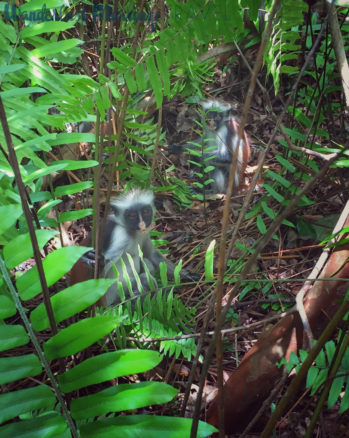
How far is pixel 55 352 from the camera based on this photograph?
2.91ft

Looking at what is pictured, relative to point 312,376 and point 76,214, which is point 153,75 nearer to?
point 76,214

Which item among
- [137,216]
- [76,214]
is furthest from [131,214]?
[76,214]

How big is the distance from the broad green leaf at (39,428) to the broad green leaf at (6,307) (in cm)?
21

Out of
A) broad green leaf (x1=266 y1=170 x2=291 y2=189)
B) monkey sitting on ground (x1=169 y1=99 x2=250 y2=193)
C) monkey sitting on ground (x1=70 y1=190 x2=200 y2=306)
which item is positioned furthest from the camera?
monkey sitting on ground (x1=169 y1=99 x2=250 y2=193)

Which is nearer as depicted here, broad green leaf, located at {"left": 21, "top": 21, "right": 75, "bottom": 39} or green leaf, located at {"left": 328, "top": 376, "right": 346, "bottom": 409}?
green leaf, located at {"left": 328, "top": 376, "right": 346, "bottom": 409}

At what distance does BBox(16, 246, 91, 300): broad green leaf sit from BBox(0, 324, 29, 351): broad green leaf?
0.07 metres

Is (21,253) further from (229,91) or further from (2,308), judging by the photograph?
(229,91)

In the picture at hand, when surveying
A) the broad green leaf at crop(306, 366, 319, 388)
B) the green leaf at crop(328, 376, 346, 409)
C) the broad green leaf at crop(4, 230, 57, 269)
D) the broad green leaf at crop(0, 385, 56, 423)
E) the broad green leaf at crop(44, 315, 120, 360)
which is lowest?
the green leaf at crop(328, 376, 346, 409)

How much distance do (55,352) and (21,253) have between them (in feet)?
0.75

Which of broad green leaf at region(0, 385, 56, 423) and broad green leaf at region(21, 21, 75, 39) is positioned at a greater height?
broad green leaf at region(21, 21, 75, 39)

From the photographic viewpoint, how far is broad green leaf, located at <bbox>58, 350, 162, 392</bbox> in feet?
2.85

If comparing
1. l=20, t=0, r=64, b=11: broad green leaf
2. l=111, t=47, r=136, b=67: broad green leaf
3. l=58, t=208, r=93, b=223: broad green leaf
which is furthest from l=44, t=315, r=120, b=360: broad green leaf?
l=20, t=0, r=64, b=11: broad green leaf

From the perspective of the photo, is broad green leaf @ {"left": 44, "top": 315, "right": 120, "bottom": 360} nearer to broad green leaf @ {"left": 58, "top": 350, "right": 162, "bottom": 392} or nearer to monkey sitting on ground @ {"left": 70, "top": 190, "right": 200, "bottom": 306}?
broad green leaf @ {"left": 58, "top": 350, "right": 162, "bottom": 392}

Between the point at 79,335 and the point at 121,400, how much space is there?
0.16m
